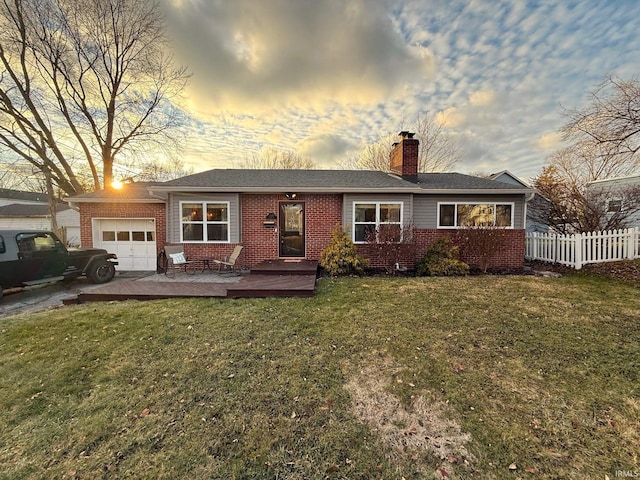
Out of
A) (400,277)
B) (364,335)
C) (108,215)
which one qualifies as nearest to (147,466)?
(364,335)

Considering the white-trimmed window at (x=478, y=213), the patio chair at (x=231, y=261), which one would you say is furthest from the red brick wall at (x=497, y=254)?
the patio chair at (x=231, y=261)

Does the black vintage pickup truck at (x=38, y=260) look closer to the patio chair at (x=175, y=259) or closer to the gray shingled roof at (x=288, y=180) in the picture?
the patio chair at (x=175, y=259)

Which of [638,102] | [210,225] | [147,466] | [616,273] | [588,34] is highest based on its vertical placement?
[588,34]

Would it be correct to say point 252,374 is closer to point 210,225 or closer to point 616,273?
point 210,225

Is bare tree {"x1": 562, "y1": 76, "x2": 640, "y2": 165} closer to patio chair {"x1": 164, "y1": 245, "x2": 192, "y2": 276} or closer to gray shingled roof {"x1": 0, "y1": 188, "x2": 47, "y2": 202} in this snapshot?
patio chair {"x1": 164, "y1": 245, "x2": 192, "y2": 276}

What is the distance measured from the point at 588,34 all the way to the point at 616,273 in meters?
7.00

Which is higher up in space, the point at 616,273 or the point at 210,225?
the point at 210,225

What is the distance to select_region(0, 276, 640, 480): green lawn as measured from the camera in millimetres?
1947

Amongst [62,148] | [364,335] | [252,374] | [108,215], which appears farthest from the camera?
[62,148]

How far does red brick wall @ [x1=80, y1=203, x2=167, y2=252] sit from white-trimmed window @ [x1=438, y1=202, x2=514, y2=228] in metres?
9.81

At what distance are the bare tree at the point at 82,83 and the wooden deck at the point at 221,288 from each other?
12804mm

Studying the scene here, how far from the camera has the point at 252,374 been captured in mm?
3068

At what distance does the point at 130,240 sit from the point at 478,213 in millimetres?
12463

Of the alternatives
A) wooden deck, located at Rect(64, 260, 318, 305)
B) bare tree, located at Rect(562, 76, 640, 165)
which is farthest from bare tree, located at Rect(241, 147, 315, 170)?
bare tree, located at Rect(562, 76, 640, 165)
